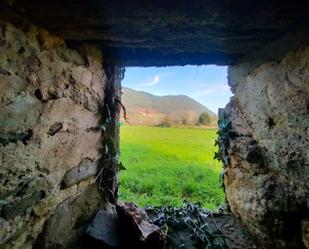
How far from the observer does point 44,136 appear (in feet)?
5.50

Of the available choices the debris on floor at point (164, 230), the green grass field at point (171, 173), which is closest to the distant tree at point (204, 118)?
the green grass field at point (171, 173)

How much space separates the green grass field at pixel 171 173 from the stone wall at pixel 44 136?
1.90m

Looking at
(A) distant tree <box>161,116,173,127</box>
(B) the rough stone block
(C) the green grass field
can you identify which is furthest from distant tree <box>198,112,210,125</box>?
(B) the rough stone block

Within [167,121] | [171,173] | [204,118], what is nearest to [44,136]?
[171,173]

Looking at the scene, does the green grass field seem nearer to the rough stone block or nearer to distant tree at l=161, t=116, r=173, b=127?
→ distant tree at l=161, t=116, r=173, b=127

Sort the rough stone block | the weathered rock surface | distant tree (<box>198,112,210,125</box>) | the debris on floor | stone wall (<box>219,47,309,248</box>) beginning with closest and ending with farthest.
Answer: the weathered rock surface → stone wall (<box>219,47,309,248</box>) → the rough stone block → the debris on floor → distant tree (<box>198,112,210,125</box>)

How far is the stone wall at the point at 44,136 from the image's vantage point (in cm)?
140

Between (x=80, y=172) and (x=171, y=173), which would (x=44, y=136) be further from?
(x=171, y=173)

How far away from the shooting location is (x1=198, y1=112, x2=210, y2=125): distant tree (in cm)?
1082

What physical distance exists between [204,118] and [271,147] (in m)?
9.11

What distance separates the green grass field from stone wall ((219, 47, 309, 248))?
1445mm

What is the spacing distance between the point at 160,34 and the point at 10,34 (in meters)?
0.80

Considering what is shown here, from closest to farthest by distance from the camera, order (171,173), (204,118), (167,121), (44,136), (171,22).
→ (171,22) → (44,136) → (171,173) → (204,118) → (167,121)

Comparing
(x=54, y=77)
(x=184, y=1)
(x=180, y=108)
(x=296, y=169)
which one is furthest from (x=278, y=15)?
(x=180, y=108)
